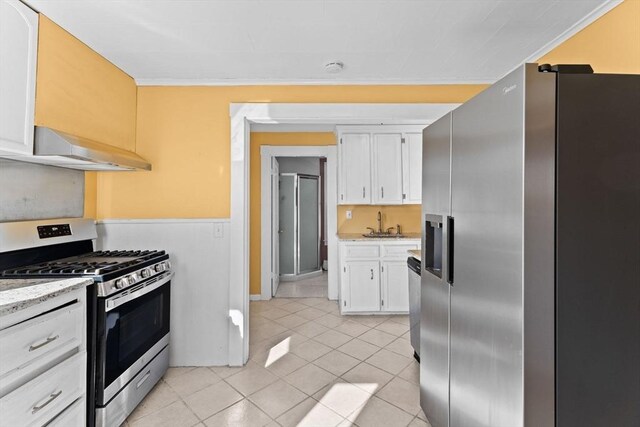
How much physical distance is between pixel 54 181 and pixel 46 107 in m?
0.59

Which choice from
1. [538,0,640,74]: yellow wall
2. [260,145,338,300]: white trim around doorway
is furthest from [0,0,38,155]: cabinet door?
[538,0,640,74]: yellow wall

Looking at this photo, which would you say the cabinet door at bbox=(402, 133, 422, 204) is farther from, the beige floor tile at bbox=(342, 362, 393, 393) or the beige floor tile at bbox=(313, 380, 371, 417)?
the beige floor tile at bbox=(313, 380, 371, 417)

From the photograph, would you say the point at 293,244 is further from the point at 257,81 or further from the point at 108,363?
the point at 108,363

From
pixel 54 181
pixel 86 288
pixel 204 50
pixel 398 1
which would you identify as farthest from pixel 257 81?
pixel 86 288

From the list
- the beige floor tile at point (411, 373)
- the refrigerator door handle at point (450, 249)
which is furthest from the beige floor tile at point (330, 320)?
the refrigerator door handle at point (450, 249)

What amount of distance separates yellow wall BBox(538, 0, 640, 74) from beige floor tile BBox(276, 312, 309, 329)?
3353 millimetres

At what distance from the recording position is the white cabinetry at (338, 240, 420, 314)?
379cm

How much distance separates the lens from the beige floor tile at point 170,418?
1920mm

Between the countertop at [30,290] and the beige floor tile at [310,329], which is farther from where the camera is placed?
the beige floor tile at [310,329]

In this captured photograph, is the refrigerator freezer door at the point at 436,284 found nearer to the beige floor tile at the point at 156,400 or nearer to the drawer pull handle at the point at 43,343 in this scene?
the beige floor tile at the point at 156,400

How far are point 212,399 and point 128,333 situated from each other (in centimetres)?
76

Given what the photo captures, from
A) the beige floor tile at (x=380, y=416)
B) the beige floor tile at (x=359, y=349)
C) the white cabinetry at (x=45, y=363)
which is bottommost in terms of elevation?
the beige floor tile at (x=380, y=416)

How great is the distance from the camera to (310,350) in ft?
9.52

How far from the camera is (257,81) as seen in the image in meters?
2.69
